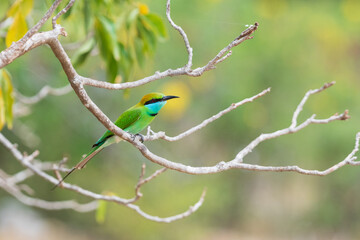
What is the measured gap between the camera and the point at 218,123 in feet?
17.4

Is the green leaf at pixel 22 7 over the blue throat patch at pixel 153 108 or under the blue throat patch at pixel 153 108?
over

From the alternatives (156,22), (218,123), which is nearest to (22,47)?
(156,22)

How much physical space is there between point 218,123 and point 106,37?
3.80m

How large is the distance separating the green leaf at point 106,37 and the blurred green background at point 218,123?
202 centimetres

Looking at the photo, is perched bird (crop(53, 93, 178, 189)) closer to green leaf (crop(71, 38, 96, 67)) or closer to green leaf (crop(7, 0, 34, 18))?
green leaf (crop(71, 38, 96, 67))

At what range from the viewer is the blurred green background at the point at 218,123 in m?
4.19

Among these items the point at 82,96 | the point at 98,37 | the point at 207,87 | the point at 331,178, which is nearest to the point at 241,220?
the point at 331,178

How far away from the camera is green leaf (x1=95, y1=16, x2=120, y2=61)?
1534 millimetres

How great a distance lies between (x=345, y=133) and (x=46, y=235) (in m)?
3.01

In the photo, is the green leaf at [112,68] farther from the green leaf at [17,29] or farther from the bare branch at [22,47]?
the bare branch at [22,47]

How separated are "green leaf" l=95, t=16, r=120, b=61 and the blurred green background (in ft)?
6.64

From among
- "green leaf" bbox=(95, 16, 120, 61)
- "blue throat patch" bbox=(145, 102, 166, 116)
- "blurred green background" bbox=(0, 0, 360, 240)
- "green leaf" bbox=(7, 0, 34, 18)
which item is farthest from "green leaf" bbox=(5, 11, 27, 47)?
"blurred green background" bbox=(0, 0, 360, 240)

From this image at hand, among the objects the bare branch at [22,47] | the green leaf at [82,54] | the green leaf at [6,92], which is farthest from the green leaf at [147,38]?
the bare branch at [22,47]

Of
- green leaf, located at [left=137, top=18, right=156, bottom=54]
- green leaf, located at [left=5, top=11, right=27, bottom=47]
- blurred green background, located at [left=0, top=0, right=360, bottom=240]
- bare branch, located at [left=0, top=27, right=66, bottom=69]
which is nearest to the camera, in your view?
bare branch, located at [left=0, top=27, right=66, bottom=69]
